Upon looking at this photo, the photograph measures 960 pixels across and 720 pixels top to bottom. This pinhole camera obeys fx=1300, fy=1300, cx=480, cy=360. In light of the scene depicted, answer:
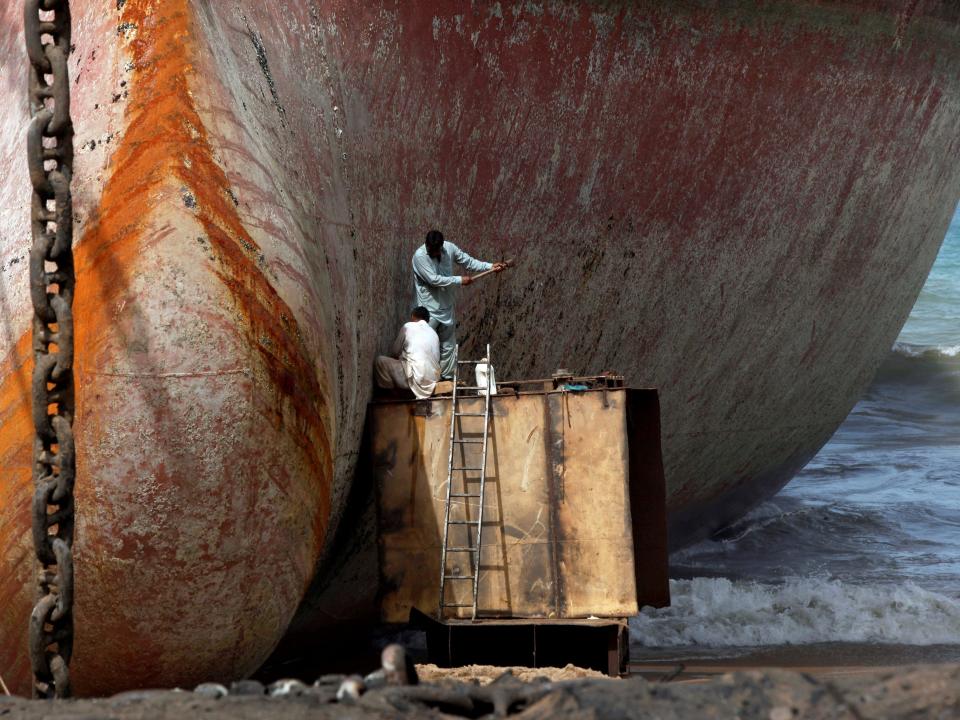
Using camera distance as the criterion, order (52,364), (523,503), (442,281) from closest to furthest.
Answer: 1. (52,364)
2. (523,503)
3. (442,281)

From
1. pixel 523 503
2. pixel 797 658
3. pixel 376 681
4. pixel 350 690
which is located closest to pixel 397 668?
pixel 376 681

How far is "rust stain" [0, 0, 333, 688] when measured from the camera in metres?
5.01

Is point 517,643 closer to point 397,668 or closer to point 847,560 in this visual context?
point 397,668

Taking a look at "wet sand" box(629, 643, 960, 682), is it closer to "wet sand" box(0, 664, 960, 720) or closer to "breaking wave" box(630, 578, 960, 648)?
"breaking wave" box(630, 578, 960, 648)

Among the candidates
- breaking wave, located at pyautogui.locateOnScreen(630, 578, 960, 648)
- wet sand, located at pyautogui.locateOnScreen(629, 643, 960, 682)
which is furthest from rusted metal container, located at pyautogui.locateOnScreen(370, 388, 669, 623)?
breaking wave, located at pyautogui.locateOnScreen(630, 578, 960, 648)

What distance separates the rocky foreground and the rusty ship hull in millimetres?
1441

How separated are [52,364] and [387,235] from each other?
2.98 metres

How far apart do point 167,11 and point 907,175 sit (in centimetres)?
750

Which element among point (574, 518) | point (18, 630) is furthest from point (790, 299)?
point (18, 630)

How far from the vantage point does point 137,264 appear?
4.97 m

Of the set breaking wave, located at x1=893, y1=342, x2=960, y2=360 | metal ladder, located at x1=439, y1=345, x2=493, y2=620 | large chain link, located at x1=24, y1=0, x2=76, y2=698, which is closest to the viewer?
large chain link, located at x1=24, y1=0, x2=76, y2=698

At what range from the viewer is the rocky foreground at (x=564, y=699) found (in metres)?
3.38

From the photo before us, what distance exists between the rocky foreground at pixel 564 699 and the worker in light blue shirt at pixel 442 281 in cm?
348

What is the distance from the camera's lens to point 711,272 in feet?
30.6
